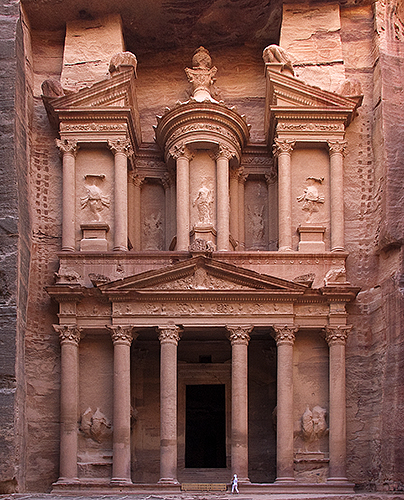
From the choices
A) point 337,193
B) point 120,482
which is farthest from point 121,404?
point 337,193

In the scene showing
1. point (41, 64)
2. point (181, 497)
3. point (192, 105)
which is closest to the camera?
point (181, 497)

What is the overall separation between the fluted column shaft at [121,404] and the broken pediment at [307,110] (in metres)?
6.19

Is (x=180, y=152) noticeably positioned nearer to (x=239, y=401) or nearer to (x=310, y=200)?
(x=310, y=200)

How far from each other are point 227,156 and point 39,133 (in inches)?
186

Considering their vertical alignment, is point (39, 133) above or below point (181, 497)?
above

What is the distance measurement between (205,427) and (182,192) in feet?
18.5

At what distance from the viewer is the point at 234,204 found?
22234 millimetres

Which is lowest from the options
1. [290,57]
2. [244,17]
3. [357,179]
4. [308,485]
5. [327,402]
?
[308,485]

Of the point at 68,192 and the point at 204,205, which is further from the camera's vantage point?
the point at 204,205

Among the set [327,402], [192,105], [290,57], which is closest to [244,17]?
[290,57]

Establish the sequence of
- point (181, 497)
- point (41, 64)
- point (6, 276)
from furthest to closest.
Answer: point (41, 64)
point (6, 276)
point (181, 497)

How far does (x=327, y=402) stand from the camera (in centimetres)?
1966

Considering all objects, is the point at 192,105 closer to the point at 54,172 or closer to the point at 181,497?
the point at 54,172

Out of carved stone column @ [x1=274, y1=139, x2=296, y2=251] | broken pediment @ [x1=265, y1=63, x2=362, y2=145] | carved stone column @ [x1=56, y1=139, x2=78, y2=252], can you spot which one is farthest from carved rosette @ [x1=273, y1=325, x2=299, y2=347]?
carved stone column @ [x1=56, y1=139, x2=78, y2=252]
